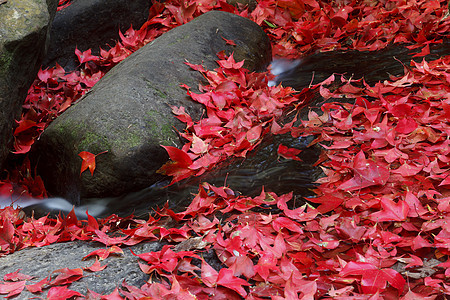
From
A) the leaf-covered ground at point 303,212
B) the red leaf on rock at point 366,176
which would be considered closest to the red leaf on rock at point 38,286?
the leaf-covered ground at point 303,212

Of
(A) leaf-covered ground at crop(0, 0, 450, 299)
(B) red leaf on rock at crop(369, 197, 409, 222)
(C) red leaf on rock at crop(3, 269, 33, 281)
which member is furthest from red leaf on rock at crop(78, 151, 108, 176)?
(B) red leaf on rock at crop(369, 197, 409, 222)

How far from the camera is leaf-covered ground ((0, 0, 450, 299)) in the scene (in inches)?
58.4

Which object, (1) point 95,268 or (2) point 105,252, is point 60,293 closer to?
(1) point 95,268

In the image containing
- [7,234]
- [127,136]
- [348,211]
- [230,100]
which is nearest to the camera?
[348,211]

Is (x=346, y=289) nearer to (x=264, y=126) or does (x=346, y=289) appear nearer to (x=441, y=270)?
(x=441, y=270)

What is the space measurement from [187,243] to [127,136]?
3.08 feet

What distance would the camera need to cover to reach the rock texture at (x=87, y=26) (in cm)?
385

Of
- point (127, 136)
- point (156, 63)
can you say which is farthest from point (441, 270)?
point (156, 63)

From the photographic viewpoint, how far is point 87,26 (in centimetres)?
397

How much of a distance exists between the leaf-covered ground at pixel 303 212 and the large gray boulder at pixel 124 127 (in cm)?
10

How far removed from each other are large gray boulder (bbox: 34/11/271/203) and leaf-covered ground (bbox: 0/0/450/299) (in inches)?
3.9

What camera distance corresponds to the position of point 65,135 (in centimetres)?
254

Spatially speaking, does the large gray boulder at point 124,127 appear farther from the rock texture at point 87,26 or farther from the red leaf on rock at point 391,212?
the red leaf on rock at point 391,212

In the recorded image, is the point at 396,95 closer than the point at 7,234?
No
